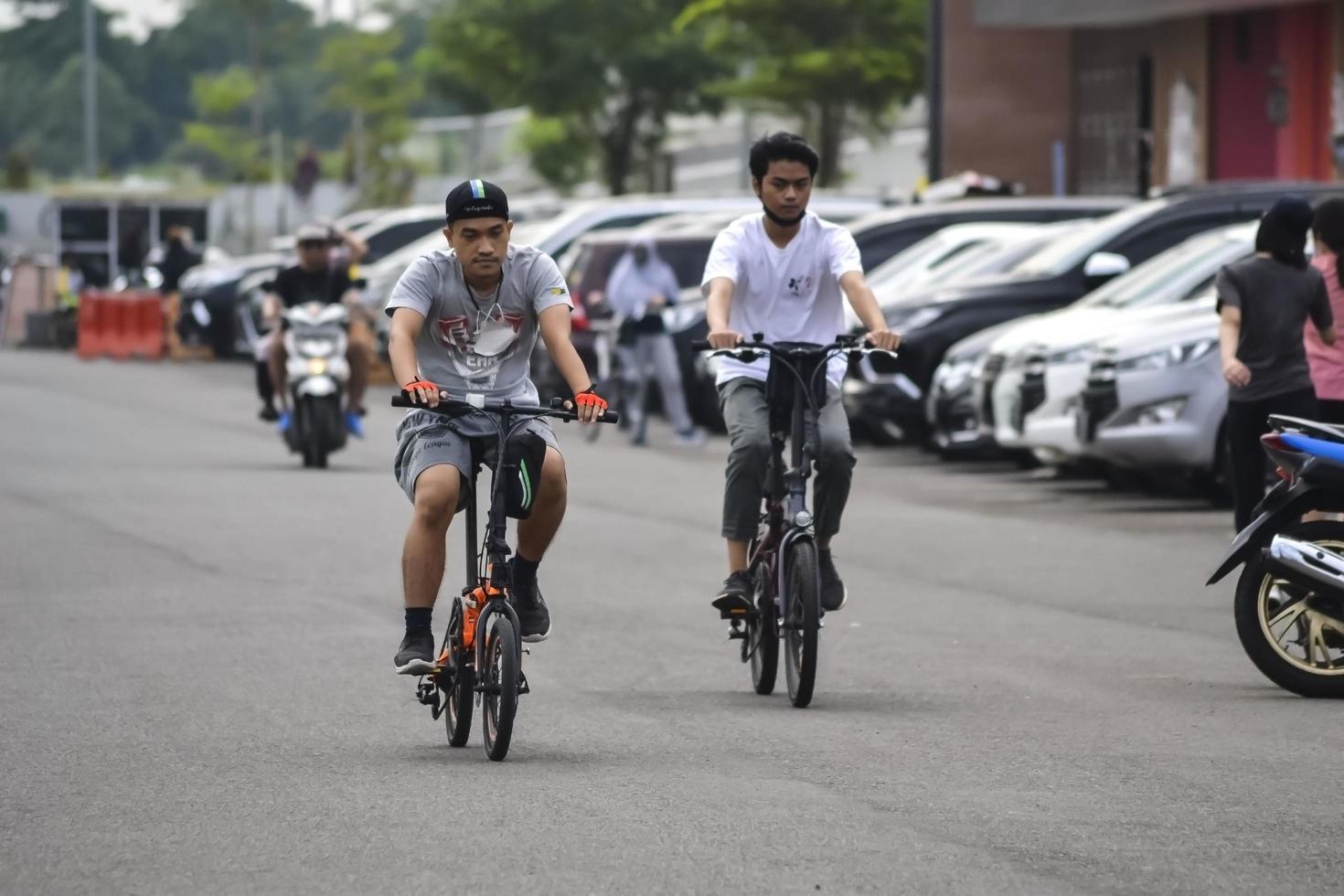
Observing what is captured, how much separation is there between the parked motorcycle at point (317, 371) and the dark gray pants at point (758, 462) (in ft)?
33.9

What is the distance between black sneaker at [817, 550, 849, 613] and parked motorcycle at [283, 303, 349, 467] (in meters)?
10.5

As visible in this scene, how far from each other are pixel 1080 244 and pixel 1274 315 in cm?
946

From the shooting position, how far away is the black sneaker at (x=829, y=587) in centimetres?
957

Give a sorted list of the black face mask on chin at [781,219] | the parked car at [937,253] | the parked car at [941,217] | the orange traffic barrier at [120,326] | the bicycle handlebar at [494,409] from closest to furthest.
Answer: the bicycle handlebar at [494,409]
the black face mask on chin at [781,219]
the parked car at [937,253]
the parked car at [941,217]
the orange traffic barrier at [120,326]

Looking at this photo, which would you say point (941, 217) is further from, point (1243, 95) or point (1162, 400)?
point (1243, 95)

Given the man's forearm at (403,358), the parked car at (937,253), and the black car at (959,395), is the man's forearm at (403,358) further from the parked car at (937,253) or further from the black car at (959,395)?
the parked car at (937,253)

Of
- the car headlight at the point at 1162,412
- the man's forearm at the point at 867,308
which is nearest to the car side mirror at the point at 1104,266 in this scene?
the car headlight at the point at 1162,412

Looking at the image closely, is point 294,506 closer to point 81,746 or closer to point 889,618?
point 889,618

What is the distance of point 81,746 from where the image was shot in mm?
8398

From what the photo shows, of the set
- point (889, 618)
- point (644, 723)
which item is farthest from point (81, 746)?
point (889, 618)

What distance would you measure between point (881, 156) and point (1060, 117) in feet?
62.1

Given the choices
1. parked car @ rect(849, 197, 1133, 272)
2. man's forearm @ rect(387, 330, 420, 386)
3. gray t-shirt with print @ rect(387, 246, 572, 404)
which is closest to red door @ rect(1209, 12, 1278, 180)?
parked car @ rect(849, 197, 1133, 272)

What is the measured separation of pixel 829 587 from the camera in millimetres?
9664

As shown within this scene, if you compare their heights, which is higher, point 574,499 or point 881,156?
point 881,156
